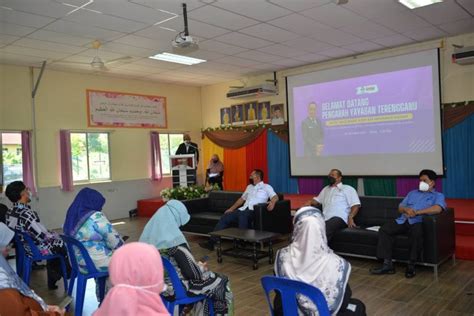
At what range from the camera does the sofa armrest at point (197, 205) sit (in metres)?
6.59

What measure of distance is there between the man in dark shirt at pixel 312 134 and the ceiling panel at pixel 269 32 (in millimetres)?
2186

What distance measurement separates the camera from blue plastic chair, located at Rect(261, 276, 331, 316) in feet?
6.25

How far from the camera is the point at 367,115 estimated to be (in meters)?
7.45

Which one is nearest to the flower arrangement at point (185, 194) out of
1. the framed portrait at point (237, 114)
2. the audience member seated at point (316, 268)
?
the framed portrait at point (237, 114)

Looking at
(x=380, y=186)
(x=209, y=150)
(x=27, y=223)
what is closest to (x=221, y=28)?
(x=27, y=223)

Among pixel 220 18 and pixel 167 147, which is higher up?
pixel 220 18

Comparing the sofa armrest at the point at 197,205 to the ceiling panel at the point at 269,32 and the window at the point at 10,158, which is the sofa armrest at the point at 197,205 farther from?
the window at the point at 10,158

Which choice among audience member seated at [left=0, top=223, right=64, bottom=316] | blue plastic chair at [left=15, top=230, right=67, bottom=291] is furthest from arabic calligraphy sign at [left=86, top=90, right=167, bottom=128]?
audience member seated at [left=0, top=223, right=64, bottom=316]

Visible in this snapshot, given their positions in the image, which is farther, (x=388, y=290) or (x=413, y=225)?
(x=413, y=225)

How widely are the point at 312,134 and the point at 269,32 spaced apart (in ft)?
9.42

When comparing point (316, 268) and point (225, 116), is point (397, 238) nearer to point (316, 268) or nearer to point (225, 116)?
point (316, 268)

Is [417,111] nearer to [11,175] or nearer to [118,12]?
[118,12]

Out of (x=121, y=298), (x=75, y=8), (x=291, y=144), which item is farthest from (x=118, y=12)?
(x=291, y=144)

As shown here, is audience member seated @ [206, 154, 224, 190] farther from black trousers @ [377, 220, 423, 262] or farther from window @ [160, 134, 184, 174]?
black trousers @ [377, 220, 423, 262]
